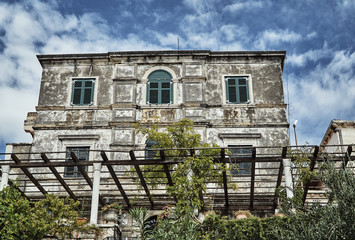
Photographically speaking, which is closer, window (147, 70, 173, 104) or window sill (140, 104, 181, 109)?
window sill (140, 104, 181, 109)

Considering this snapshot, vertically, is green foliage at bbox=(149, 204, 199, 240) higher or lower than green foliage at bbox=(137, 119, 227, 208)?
lower

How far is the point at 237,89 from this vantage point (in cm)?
2402

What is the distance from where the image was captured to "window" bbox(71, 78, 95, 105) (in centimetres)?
2397

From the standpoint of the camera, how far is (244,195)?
2158 centimetres

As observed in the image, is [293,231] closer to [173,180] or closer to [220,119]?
[173,180]

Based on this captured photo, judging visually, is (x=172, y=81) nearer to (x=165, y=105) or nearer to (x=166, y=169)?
(x=165, y=105)

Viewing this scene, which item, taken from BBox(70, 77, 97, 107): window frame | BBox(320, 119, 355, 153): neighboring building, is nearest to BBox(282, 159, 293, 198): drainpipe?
BBox(320, 119, 355, 153): neighboring building

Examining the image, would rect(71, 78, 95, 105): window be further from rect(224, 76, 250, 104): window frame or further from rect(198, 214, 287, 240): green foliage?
rect(198, 214, 287, 240): green foliage

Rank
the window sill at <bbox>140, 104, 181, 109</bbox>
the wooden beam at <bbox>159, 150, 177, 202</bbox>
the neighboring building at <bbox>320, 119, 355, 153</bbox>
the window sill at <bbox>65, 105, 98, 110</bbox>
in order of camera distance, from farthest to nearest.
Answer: the neighboring building at <bbox>320, 119, 355, 153</bbox> → the window sill at <bbox>65, 105, 98, 110</bbox> → the window sill at <bbox>140, 104, 181, 109</bbox> → the wooden beam at <bbox>159, 150, 177, 202</bbox>

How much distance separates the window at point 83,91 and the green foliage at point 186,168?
570 centimetres

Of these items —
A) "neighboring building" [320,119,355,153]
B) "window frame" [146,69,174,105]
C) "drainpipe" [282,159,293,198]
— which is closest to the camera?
"drainpipe" [282,159,293,198]

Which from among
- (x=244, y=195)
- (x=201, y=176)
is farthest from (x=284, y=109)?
(x=201, y=176)

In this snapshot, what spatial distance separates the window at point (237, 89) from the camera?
936 inches

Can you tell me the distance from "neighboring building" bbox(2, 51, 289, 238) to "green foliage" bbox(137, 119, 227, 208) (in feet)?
11.8
